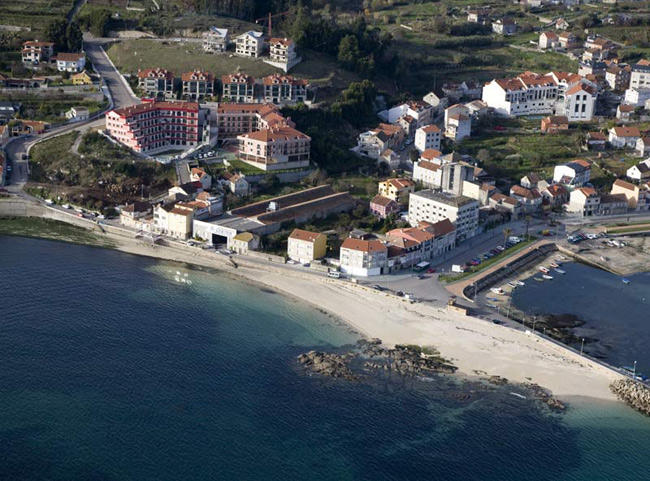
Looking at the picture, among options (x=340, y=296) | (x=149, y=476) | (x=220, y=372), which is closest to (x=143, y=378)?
(x=220, y=372)

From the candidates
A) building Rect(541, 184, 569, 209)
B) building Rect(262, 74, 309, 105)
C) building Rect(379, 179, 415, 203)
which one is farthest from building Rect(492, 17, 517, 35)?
building Rect(379, 179, 415, 203)

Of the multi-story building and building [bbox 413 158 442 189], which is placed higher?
the multi-story building

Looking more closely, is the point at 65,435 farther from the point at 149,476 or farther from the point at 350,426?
the point at 350,426

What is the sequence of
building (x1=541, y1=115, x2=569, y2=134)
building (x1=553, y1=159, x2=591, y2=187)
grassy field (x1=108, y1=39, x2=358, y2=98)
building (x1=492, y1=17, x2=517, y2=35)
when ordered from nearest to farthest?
building (x1=553, y1=159, x2=591, y2=187) → grassy field (x1=108, y1=39, x2=358, y2=98) → building (x1=541, y1=115, x2=569, y2=134) → building (x1=492, y1=17, x2=517, y2=35)

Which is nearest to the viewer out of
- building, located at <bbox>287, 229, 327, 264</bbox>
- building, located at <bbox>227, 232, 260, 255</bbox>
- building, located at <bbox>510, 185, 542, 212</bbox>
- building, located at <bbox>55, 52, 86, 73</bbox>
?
building, located at <bbox>287, 229, 327, 264</bbox>

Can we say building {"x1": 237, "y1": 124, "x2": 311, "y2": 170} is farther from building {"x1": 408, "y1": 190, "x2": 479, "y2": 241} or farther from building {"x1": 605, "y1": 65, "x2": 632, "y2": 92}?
building {"x1": 605, "y1": 65, "x2": 632, "y2": 92}

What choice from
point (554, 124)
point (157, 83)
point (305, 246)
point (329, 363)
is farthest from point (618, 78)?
point (329, 363)
